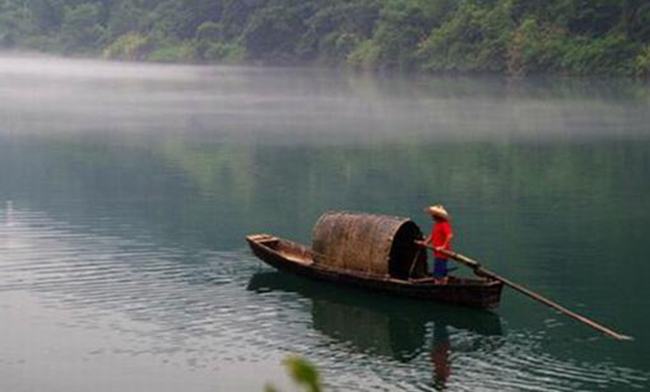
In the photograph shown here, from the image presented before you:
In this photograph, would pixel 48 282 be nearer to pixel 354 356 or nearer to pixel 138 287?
pixel 138 287

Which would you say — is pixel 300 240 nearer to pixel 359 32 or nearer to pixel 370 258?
pixel 370 258

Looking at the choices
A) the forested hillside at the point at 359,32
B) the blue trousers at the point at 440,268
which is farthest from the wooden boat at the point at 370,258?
the forested hillside at the point at 359,32

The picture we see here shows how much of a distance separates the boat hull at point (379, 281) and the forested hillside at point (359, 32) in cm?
6257

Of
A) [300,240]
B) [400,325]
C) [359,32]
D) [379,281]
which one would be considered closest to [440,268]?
[379,281]

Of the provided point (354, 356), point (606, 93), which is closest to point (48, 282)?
point (354, 356)

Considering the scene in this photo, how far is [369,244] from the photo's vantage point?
21266 mm

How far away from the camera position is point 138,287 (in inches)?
867

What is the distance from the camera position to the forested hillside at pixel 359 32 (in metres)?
86.3

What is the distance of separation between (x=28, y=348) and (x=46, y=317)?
1533 millimetres

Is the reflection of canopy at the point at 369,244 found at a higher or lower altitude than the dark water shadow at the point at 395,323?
higher

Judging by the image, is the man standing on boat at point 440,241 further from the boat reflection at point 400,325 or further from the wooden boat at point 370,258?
the boat reflection at point 400,325

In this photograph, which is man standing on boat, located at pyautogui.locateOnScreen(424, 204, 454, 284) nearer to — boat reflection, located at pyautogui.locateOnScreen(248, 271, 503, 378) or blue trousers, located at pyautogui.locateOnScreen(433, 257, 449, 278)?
blue trousers, located at pyautogui.locateOnScreen(433, 257, 449, 278)

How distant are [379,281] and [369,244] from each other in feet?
2.55

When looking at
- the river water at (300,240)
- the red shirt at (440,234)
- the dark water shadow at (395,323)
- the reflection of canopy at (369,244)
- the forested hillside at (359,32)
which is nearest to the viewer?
the river water at (300,240)
